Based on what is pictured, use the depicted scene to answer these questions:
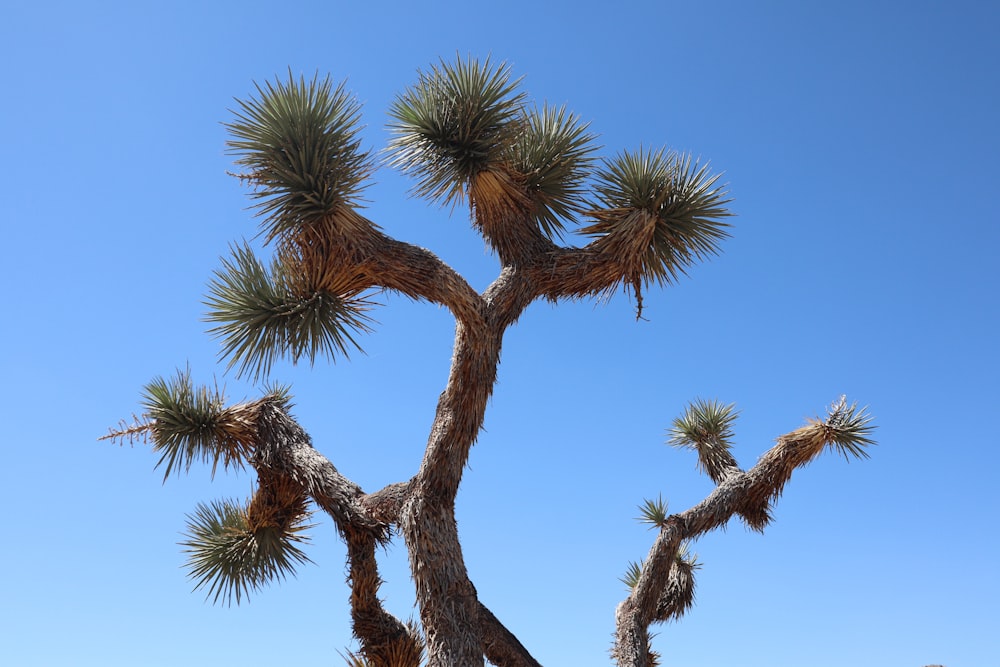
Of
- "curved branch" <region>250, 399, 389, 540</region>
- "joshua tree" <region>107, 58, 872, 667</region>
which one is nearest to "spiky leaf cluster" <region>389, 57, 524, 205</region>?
"joshua tree" <region>107, 58, 872, 667</region>

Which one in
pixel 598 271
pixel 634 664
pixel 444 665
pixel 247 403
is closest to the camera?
pixel 444 665

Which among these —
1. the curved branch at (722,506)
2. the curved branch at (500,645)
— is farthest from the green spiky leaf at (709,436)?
the curved branch at (500,645)

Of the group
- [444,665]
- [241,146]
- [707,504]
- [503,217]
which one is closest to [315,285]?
[241,146]

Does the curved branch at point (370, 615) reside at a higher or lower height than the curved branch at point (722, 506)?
lower

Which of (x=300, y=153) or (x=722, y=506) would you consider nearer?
(x=300, y=153)

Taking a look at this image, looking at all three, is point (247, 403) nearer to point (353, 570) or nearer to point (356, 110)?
point (353, 570)

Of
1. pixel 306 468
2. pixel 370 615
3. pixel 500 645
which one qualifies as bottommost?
pixel 500 645

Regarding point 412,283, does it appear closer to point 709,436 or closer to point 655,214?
point 655,214

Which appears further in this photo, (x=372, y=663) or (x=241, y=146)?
(x=372, y=663)

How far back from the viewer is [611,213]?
870 cm

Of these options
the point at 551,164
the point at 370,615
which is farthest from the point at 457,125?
the point at 370,615

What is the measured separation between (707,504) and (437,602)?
5701mm

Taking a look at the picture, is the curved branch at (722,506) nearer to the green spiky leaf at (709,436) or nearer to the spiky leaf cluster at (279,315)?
the green spiky leaf at (709,436)

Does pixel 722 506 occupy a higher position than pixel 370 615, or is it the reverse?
pixel 722 506
